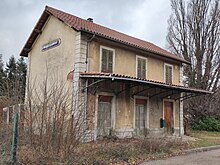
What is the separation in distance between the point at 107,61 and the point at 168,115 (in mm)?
6131

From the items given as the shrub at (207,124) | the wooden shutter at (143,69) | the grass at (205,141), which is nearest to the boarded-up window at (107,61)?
the wooden shutter at (143,69)

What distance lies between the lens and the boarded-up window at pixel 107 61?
1308 centimetres

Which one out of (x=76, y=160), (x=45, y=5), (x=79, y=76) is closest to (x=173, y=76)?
(x=79, y=76)

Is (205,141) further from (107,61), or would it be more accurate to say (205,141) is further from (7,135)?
(7,135)

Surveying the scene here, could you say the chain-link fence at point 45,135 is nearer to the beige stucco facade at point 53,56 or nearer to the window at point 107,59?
the beige stucco facade at point 53,56

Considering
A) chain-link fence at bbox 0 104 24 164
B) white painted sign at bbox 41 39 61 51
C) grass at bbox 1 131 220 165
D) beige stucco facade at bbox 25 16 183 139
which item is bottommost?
grass at bbox 1 131 220 165

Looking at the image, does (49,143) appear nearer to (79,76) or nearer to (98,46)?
(79,76)

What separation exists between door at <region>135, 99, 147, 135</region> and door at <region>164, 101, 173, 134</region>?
211 centimetres

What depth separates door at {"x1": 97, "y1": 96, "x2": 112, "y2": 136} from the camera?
12.3 metres

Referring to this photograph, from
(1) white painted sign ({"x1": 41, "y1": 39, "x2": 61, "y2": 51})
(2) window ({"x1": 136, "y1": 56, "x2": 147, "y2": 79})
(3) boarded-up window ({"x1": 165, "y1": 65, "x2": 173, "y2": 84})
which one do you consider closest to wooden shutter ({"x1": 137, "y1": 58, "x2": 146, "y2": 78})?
(2) window ({"x1": 136, "y1": 56, "x2": 147, "y2": 79})

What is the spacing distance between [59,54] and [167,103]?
7.71 m

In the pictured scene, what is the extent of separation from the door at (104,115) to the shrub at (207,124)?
11.7m

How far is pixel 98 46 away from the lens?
12.9m

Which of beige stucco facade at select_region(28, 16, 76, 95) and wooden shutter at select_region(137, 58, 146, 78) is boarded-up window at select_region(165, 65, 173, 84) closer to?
wooden shutter at select_region(137, 58, 146, 78)
